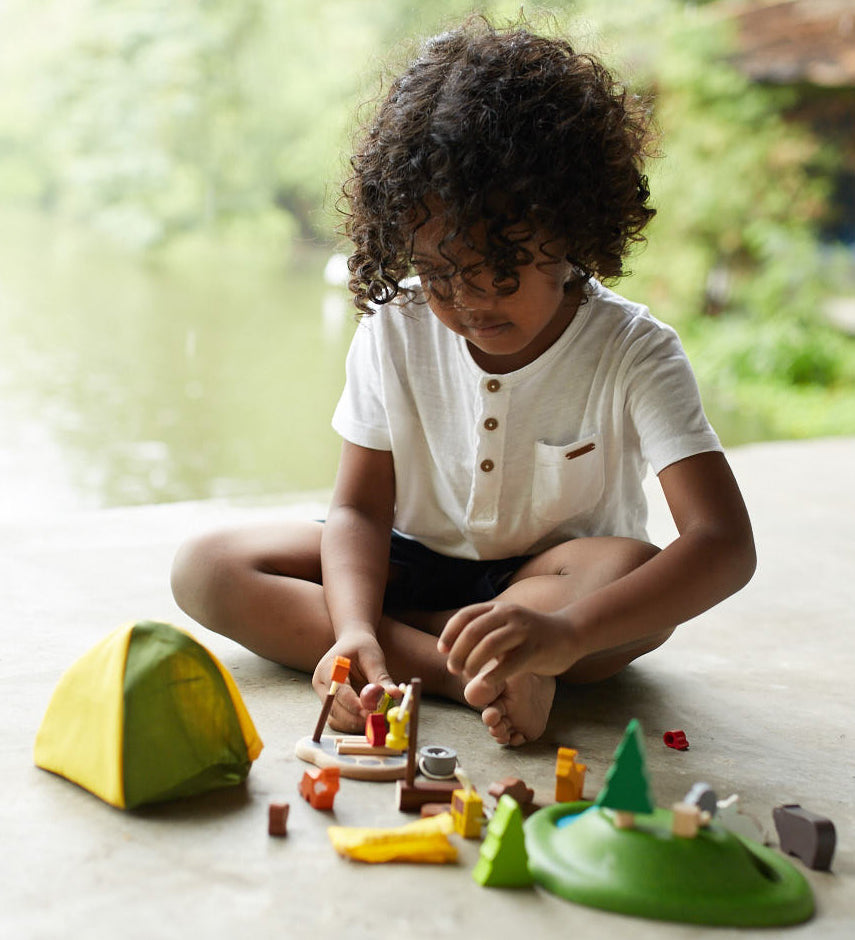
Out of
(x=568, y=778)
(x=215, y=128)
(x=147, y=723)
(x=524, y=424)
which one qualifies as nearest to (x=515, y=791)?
(x=568, y=778)

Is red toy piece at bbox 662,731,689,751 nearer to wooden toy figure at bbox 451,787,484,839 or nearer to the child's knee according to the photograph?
wooden toy figure at bbox 451,787,484,839

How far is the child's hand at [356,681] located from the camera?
1.00m

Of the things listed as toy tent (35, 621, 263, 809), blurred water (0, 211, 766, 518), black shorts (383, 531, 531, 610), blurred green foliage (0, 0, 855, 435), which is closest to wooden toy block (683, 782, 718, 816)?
toy tent (35, 621, 263, 809)

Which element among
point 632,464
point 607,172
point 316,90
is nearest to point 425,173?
point 607,172

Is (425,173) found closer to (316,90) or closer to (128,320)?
(128,320)

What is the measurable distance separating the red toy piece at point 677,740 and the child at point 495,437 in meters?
0.09

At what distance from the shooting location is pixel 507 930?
73 cm

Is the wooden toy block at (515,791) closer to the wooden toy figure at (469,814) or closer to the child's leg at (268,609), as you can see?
the wooden toy figure at (469,814)

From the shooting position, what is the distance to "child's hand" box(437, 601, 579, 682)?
0.89 meters

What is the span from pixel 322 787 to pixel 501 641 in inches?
6.9

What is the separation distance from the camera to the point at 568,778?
2.96ft

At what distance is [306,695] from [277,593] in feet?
0.35

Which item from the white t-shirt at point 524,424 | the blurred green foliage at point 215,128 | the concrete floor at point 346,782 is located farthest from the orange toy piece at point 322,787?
the blurred green foliage at point 215,128

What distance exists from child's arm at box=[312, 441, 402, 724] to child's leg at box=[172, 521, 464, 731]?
25mm
